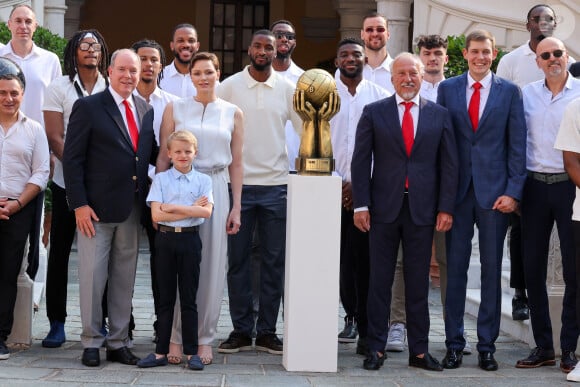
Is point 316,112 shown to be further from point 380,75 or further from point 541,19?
point 541,19

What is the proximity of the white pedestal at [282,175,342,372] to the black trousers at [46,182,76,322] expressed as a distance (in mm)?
1584

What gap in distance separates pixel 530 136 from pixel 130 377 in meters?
2.95

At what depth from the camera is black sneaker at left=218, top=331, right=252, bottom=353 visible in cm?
806

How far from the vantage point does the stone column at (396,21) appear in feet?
50.4

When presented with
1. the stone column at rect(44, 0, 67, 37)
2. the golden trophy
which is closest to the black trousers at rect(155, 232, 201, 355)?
the golden trophy

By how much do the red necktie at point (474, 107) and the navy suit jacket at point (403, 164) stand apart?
210 mm

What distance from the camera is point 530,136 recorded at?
802 centimetres

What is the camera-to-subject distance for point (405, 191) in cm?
767

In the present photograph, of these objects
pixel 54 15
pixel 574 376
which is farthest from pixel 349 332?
pixel 54 15

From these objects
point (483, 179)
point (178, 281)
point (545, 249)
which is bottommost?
point (178, 281)

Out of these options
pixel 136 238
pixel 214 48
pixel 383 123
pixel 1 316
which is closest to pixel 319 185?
pixel 383 123

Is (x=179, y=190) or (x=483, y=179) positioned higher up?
(x=483, y=179)

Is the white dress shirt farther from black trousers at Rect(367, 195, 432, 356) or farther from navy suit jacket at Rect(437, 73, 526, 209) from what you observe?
black trousers at Rect(367, 195, 432, 356)

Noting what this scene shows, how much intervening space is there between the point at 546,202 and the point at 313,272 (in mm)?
1578
